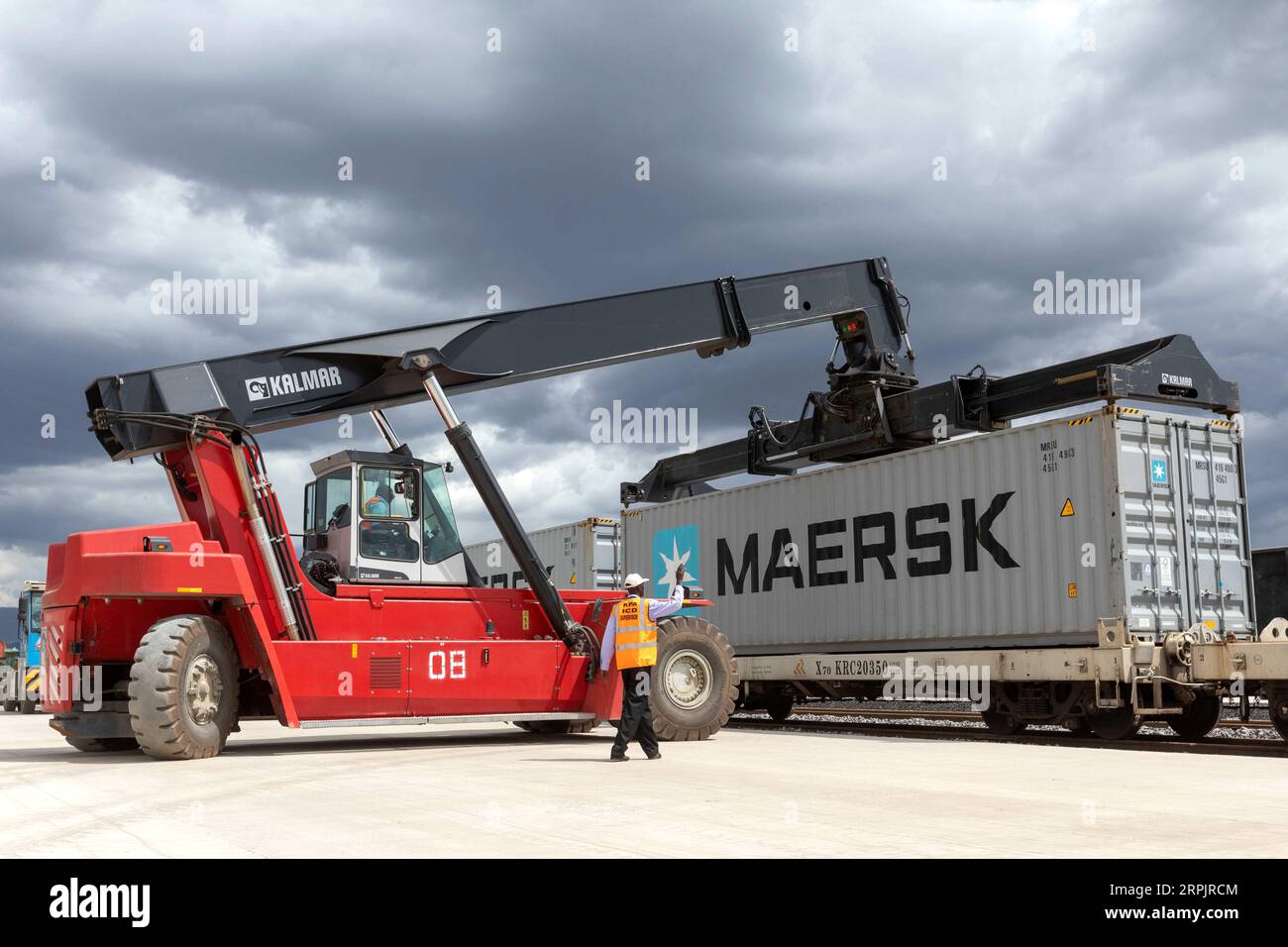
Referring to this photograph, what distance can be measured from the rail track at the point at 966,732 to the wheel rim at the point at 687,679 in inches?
123

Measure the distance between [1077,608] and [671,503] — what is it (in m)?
8.13

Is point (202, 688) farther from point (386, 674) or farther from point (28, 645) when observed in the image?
point (28, 645)

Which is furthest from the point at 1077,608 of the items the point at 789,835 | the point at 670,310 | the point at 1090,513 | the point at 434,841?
the point at 434,841

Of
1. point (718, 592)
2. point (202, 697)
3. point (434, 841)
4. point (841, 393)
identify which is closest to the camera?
point (434, 841)

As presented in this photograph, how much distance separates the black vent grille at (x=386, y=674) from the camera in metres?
12.4

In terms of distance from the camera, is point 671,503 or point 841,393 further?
point 671,503

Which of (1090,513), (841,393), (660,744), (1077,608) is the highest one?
(841,393)

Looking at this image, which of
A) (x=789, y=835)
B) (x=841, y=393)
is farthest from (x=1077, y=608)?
(x=789, y=835)

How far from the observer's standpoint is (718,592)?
766 inches

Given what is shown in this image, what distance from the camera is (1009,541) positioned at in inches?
580

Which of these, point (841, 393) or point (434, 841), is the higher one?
point (841, 393)

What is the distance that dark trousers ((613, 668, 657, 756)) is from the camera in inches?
436

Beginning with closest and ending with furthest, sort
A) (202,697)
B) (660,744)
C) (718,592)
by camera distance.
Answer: (202,697), (660,744), (718,592)

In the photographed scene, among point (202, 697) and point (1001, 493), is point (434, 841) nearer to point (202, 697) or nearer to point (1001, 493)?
point (202, 697)
